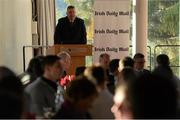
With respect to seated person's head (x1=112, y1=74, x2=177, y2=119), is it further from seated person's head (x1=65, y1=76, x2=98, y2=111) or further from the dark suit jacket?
the dark suit jacket

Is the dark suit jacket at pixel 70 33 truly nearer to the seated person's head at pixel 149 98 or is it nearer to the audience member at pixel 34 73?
the audience member at pixel 34 73

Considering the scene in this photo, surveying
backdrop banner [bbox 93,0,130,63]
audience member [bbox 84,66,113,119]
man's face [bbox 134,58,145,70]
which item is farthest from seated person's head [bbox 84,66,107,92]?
backdrop banner [bbox 93,0,130,63]

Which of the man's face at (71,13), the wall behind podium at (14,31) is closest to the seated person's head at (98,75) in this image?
the wall behind podium at (14,31)

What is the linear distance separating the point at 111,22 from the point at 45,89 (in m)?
4.68

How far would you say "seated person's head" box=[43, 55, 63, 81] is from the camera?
445 centimetres

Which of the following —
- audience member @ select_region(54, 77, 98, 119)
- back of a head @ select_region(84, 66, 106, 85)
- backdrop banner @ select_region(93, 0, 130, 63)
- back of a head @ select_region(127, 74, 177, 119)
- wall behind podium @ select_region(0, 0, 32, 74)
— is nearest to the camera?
back of a head @ select_region(127, 74, 177, 119)

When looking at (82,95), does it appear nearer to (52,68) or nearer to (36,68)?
(52,68)

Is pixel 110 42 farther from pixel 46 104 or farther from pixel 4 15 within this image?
pixel 46 104

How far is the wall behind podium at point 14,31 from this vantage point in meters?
8.52

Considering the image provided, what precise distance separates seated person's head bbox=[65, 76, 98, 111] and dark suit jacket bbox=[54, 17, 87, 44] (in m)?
6.39

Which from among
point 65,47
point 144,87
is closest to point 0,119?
point 144,87

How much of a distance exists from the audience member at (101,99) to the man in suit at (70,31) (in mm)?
5066

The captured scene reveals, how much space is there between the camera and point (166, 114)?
6.11ft

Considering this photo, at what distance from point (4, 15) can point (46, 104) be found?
4.80m
